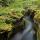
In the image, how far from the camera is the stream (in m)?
1.29

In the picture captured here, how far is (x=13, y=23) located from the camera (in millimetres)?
1215

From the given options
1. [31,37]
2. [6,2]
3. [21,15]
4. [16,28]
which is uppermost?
[6,2]

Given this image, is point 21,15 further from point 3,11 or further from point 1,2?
point 1,2

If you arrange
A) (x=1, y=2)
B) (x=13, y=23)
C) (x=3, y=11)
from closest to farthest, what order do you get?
1. (x=13, y=23)
2. (x=3, y=11)
3. (x=1, y=2)

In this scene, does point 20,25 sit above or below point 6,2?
below

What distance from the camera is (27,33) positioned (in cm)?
133

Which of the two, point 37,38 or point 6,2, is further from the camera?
point 6,2

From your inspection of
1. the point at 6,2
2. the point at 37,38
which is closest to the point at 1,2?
the point at 6,2

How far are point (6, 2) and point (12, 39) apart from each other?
Answer: 43 cm

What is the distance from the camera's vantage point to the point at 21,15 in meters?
1.31

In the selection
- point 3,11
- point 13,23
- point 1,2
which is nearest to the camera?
point 13,23

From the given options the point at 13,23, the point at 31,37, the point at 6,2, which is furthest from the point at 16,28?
the point at 6,2

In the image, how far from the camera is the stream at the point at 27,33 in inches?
50.7

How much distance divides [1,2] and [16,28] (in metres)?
0.37
